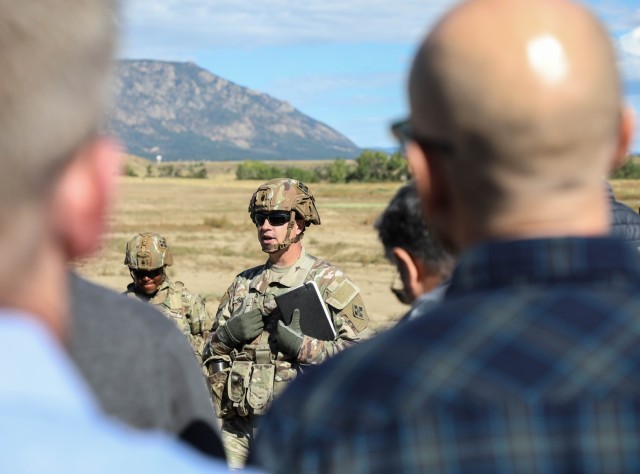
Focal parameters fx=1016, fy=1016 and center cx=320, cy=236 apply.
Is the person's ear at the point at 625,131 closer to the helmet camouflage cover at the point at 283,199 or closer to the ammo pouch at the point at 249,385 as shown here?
the ammo pouch at the point at 249,385

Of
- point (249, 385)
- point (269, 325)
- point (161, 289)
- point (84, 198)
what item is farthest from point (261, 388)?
point (84, 198)

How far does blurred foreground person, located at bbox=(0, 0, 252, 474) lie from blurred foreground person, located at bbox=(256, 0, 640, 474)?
0.41m

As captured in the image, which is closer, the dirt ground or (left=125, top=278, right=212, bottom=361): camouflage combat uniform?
(left=125, top=278, right=212, bottom=361): camouflage combat uniform

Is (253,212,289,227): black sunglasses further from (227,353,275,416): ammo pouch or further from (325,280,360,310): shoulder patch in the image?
(227,353,275,416): ammo pouch

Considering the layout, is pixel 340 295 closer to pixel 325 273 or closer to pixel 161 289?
pixel 325 273

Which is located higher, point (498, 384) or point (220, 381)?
point (220, 381)

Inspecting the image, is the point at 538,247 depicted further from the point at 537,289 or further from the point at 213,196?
the point at 213,196

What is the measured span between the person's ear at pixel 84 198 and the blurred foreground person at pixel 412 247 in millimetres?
2028

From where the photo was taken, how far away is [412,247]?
10.00 ft

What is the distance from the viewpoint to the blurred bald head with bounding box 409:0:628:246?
1.32m

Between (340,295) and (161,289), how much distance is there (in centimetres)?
205

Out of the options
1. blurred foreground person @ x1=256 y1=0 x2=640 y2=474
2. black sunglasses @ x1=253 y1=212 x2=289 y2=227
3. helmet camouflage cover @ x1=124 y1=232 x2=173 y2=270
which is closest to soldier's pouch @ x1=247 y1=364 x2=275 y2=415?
A: black sunglasses @ x1=253 y1=212 x2=289 y2=227

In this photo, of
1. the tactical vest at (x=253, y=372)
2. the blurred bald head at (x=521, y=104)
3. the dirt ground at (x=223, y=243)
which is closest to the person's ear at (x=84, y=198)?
the blurred bald head at (x=521, y=104)

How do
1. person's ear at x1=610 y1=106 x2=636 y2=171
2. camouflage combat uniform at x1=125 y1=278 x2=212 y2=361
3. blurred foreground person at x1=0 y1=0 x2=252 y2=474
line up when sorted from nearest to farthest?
blurred foreground person at x1=0 y1=0 x2=252 y2=474 → person's ear at x1=610 y1=106 x2=636 y2=171 → camouflage combat uniform at x1=125 y1=278 x2=212 y2=361
